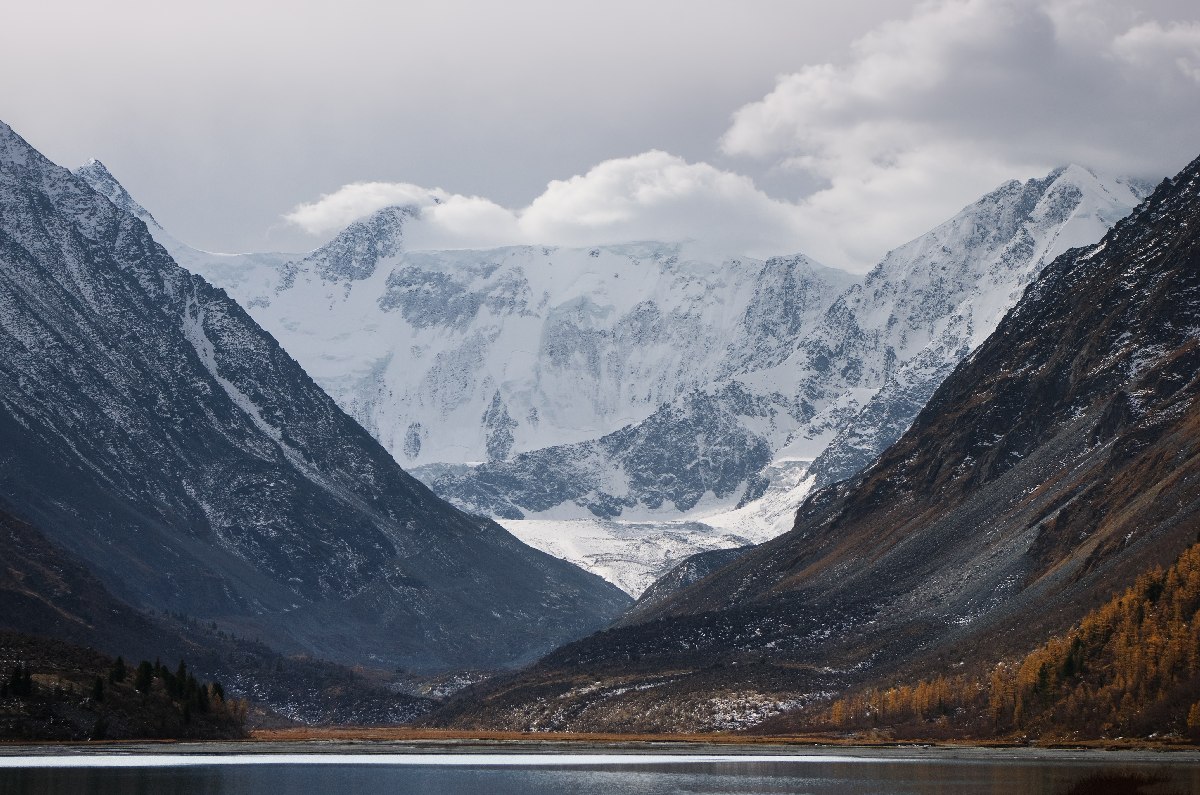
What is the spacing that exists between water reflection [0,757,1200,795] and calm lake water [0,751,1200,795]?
85 mm

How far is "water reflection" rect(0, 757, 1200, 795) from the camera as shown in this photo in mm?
124250

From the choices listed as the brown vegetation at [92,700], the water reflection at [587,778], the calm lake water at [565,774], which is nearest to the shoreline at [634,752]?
the calm lake water at [565,774]

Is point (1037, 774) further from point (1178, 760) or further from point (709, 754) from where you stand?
point (709, 754)

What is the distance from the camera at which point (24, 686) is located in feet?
534

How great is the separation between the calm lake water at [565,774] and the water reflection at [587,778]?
0.09m

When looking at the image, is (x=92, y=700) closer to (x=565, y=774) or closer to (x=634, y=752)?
(x=565, y=774)

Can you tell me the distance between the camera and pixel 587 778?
145375 mm

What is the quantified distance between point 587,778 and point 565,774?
6631 millimetres

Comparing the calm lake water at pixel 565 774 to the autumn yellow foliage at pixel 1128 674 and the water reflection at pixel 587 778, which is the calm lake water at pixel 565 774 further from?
the autumn yellow foliage at pixel 1128 674

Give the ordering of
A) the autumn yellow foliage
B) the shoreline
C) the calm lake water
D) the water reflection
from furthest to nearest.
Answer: the autumn yellow foliage < the shoreline < the calm lake water < the water reflection

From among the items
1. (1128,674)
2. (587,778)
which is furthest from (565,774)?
(1128,674)

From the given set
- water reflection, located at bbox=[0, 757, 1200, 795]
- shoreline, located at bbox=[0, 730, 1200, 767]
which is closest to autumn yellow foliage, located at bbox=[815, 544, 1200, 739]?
shoreline, located at bbox=[0, 730, 1200, 767]

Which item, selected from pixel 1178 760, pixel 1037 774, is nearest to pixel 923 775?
pixel 1037 774

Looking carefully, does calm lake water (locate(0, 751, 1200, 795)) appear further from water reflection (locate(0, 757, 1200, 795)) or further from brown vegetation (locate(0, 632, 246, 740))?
brown vegetation (locate(0, 632, 246, 740))
